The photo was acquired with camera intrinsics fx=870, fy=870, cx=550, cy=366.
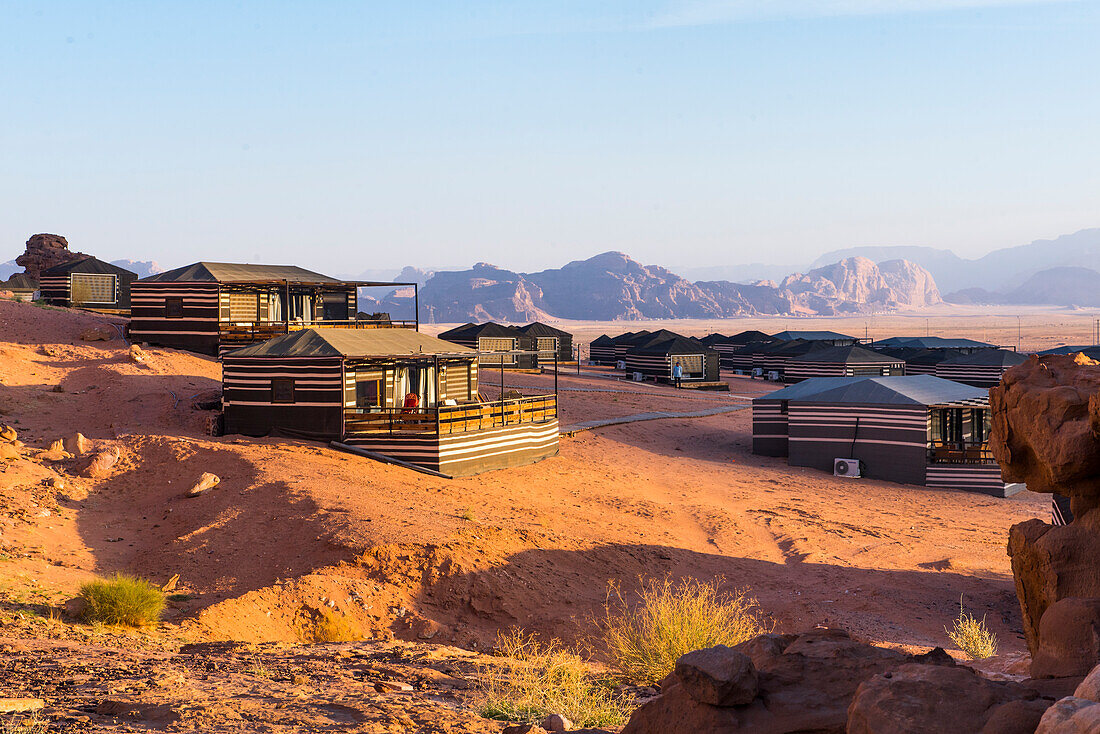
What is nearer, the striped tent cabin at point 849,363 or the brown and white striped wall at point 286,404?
the brown and white striped wall at point 286,404

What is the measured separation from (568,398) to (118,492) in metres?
25.4

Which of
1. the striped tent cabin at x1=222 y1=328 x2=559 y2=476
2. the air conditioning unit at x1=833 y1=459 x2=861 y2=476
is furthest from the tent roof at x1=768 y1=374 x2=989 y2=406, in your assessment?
the striped tent cabin at x1=222 y1=328 x2=559 y2=476

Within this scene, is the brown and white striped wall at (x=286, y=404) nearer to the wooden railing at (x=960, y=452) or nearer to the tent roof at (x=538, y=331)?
the wooden railing at (x=960, y=452)

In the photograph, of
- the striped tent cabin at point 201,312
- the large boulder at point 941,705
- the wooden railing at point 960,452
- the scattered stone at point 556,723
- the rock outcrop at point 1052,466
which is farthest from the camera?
the striped tent cabin at point 201,312

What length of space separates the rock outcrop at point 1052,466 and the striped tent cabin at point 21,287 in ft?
171

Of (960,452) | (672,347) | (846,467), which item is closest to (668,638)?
(846,467)

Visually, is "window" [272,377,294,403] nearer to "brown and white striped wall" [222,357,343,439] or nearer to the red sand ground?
"brown and white striped wall" [222,357,343,439]

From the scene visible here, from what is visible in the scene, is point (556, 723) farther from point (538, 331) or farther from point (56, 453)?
point (538, 331)

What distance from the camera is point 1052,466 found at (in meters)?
8.62

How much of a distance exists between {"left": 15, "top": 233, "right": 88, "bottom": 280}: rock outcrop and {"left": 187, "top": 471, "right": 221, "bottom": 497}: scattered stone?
47889 millimetres

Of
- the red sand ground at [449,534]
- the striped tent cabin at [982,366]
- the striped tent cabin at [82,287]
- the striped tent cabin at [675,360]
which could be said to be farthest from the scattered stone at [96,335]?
the striped tent cabin at [982,366]

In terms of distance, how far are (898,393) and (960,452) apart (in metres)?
2.57

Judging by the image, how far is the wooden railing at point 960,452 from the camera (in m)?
26.9

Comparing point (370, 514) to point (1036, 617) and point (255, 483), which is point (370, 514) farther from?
point (1036, 617)
